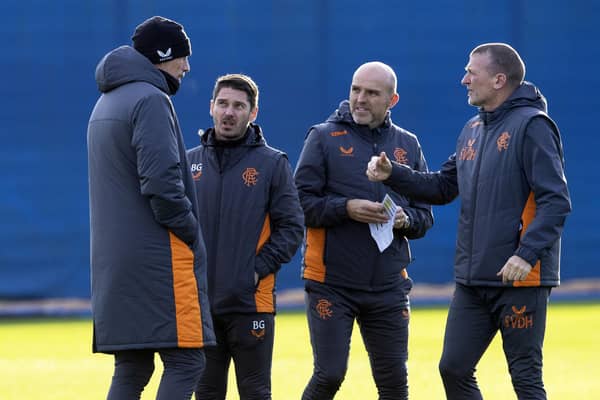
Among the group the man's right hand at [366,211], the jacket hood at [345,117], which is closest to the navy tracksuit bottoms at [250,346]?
the man's right hand at [366,211]

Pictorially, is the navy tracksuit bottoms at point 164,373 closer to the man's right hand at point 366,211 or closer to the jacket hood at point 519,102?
the man's right hand at point 366,211

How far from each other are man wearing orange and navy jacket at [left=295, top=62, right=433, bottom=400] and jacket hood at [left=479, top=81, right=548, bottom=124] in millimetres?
733

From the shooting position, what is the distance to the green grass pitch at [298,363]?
7.27m

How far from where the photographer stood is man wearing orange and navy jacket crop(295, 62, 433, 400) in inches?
223

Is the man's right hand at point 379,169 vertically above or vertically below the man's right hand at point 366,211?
above

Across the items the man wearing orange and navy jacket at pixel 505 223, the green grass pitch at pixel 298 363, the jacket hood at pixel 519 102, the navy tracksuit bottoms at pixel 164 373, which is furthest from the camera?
the green grass pitch at pixel 298 363

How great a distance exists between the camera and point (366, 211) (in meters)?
5.61

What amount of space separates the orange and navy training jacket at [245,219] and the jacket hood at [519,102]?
3.17 feet

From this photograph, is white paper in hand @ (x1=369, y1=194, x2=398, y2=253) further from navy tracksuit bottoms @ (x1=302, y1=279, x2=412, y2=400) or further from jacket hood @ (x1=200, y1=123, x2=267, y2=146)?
jacket hood @ (x1=200, y1=123, x2=267, y2=146)

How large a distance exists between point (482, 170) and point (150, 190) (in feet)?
4.98

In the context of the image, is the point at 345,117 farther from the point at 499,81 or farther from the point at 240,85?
the point at 499,81

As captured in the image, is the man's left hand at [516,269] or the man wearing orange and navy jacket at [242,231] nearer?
the man's left hand at [516,269]

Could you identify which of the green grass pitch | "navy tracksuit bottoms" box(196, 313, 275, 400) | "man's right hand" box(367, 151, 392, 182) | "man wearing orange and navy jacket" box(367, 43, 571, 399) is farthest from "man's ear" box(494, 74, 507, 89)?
the green grass pitch

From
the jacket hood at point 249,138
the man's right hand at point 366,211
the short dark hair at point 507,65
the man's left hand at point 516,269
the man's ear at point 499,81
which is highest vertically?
the short dark hair at point 507,65
